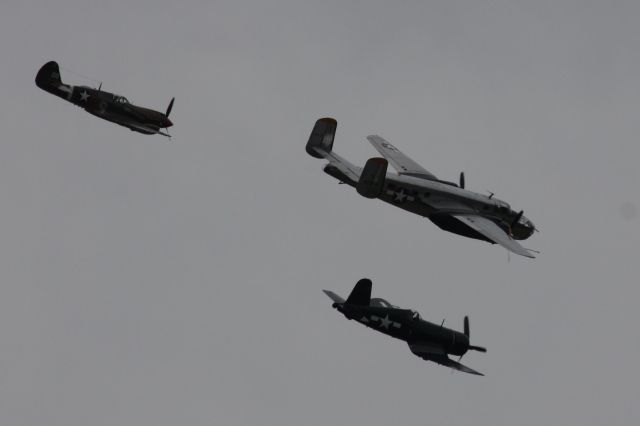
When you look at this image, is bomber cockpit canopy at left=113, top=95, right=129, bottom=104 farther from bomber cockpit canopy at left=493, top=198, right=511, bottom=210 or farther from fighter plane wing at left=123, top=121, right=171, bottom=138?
bomber cockpit canopy at left=493, top=198, right=511, bottom=210

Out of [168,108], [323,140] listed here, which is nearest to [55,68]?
[168,108]

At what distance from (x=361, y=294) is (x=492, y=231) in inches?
366

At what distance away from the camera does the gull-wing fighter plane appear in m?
67.8

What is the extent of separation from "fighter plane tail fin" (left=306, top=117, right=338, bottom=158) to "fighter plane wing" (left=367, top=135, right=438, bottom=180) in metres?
4.25

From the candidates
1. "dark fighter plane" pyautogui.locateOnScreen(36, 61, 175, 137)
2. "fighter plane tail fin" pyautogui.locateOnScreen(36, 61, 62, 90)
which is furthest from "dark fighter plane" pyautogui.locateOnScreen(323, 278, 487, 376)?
"fighter plane tail fin" pyautogui.locateOnScreen(36, 61, 62, 90)

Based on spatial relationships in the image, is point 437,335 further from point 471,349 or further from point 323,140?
point 323,140

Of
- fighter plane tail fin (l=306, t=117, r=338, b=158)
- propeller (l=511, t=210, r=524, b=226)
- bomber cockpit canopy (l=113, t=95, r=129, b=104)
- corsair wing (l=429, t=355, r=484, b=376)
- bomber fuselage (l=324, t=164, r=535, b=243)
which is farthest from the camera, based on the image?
fighter plane tail fin (l=306, t=117, r=338, b=158)

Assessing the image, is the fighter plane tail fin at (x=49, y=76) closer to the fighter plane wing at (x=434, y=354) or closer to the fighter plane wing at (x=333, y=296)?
the fighter plane wing at (x=333, y=296)

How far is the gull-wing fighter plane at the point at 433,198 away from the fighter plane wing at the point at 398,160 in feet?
4.89

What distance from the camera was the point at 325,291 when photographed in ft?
214

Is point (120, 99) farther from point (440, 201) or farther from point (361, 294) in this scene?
point (440, 201)

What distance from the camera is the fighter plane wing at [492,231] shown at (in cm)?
6700

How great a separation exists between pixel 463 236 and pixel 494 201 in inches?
132

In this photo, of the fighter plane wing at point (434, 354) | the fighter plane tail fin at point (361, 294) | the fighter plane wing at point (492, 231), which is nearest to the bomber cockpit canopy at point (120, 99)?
the fighter plane tail fin at point (361, 294)
